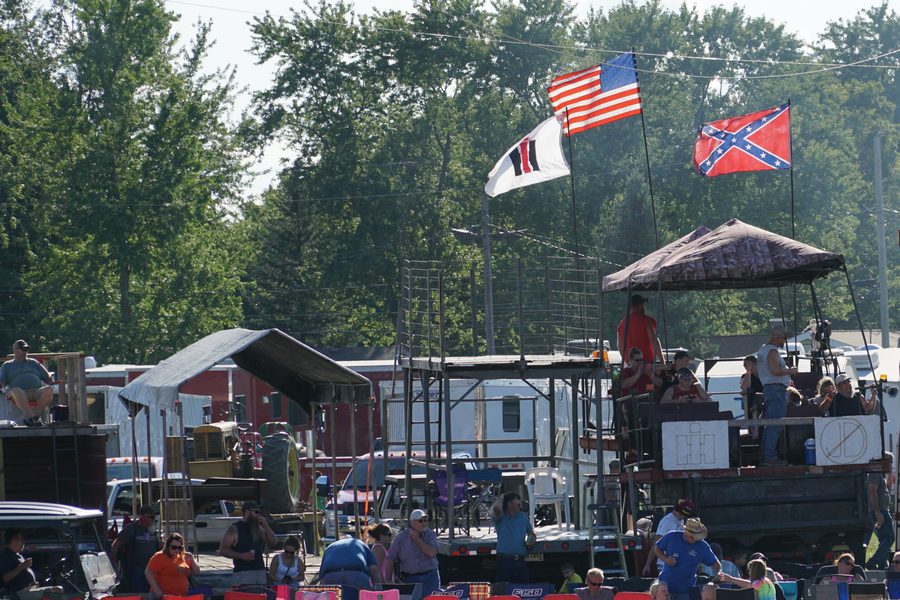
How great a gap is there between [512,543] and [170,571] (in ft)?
11.7

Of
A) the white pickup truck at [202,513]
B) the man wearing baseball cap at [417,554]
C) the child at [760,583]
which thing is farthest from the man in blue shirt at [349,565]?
the white pickup truck at [202,513]

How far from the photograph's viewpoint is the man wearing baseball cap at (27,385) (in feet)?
64.4

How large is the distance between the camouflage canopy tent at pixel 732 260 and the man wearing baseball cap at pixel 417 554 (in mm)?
3982

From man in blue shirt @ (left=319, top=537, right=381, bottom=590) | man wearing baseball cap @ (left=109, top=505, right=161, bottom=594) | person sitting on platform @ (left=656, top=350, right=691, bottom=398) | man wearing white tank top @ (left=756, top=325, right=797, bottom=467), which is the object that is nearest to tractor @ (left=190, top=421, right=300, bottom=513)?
man wearing baseball cap @ (left=109, top=505, right=161, bottom=594)

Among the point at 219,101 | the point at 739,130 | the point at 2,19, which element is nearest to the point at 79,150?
the point at 219,101

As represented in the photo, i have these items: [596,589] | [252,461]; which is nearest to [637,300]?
[596,589]

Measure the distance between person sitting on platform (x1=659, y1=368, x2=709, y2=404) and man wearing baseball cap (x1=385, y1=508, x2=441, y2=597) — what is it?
3184 millimetres

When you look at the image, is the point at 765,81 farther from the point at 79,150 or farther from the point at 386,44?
the point at 79,150

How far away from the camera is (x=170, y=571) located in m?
15.7

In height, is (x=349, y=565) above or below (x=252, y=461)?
below

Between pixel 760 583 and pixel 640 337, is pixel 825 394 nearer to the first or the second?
pixel 640 337

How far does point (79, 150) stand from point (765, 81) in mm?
45137

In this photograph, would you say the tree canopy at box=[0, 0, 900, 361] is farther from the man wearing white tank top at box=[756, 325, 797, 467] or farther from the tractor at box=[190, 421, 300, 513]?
the man wearing white tank top at box=[756, 325, 797, 467]

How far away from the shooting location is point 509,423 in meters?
30.5
